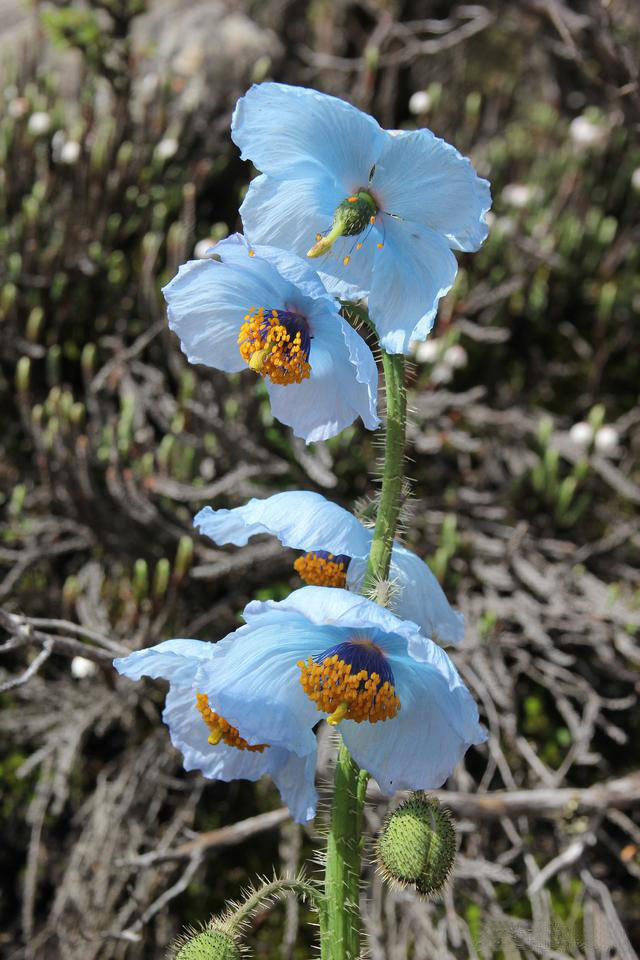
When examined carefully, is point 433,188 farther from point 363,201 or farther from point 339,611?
point 339,611

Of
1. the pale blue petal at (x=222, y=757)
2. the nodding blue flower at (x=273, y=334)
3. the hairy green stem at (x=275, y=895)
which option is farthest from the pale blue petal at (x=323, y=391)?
the hairy green stem at (x=275, y=895)

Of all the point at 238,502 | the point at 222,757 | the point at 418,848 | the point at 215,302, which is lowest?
the point at 238,502

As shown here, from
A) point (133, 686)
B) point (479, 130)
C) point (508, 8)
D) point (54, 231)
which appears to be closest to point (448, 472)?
point (133, 686)

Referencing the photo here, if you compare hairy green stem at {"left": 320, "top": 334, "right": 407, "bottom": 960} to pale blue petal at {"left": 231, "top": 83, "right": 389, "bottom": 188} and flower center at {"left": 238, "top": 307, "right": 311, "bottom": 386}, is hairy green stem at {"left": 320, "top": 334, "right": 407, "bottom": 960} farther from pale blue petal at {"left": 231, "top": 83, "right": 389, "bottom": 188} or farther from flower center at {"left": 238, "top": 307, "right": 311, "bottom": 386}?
pale blue petal at {"left": 231, "top": 83, "right": 389, "bottom": 188}

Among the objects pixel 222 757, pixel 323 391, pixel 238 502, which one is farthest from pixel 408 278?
pixel 238 502

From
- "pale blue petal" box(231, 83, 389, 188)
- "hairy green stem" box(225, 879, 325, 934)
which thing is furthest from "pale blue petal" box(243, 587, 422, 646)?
"pale blue petal" box(231, 83, 389, 188)

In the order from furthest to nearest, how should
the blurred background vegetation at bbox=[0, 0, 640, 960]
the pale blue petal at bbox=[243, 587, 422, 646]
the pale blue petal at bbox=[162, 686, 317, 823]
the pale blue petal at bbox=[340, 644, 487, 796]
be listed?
the blurred background vegetation at bbox=[0, 0, 640, 960]
the pale blue petal at bbox=[162, 686, 317, 823]
the pale blue petal at bbox=[340, 644, 487, 796]
the pale blue petal at bbox=[243, 587, 422, 646]

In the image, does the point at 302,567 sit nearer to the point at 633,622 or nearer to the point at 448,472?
the point at 633,622
